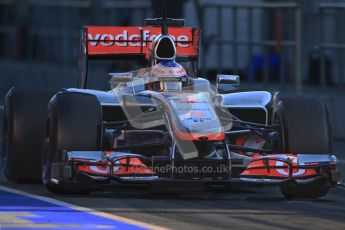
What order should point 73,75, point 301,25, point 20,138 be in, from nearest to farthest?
point 20,138
point 301,25
point 73,75

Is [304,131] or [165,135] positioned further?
[304,131]

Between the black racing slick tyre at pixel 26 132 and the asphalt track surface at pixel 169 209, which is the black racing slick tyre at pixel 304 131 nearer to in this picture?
the asphalt track surface at pixel 169 209

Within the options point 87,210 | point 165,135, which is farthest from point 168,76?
point 87,210

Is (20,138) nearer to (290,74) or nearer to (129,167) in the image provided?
(129,167)

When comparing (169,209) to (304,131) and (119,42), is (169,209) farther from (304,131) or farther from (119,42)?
(119,42)

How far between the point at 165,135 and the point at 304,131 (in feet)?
4.17

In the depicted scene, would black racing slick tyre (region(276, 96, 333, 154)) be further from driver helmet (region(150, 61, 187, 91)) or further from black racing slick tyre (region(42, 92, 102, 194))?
black racing slick tyre (region(42, 92, 102, 194))

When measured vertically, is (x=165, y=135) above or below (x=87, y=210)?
above

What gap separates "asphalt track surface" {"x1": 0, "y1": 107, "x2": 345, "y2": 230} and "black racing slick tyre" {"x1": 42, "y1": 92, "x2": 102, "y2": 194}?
0.44 ft

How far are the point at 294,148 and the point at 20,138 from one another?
2.67 meters

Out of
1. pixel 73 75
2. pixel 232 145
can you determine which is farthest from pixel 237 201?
pixel 73 75

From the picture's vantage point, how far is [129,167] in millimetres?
10953

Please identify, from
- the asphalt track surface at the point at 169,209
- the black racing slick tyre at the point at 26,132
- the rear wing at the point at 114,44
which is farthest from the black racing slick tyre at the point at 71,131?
the rear wing at the point at 114,44

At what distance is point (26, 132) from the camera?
40.4 ft
